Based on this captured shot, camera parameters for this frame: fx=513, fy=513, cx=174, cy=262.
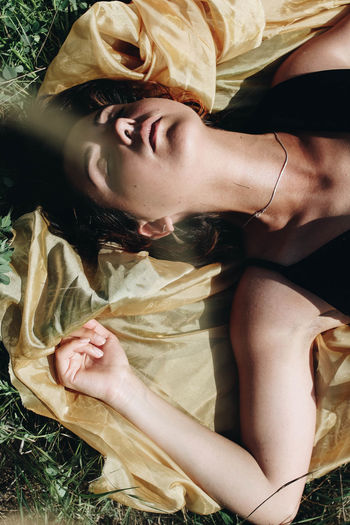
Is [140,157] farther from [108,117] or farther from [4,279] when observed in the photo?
[4,279]

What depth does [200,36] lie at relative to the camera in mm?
2529

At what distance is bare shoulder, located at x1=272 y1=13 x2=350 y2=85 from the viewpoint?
256 cm

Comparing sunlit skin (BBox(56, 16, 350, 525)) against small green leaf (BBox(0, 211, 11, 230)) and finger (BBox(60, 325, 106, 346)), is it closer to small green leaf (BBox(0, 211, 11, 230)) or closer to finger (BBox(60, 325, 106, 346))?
finger (BBox(60, 325, 106, 346))

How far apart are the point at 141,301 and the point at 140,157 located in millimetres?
792

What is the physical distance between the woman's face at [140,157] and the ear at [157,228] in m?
0.05

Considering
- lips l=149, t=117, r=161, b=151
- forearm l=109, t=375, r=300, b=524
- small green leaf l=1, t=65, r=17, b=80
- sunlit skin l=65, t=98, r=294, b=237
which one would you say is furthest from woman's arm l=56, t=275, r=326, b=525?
small green leaf l=1, t=65, r=17, b=80

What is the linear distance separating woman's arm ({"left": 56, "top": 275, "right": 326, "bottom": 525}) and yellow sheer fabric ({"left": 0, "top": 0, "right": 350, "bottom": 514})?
105 millimetres

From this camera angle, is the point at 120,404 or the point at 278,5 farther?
the point at 278,5

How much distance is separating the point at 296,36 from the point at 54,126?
138 cm

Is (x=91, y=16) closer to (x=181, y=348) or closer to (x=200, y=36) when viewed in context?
(x=200, y=36)

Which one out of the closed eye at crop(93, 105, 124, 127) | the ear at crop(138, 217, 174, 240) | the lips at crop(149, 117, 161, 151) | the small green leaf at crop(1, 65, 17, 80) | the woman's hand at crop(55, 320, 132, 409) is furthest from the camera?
the small green leaf at crop(1, 65, 17, 80)

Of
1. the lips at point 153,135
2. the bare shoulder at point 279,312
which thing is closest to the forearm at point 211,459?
the bare shoulder at point 279,312

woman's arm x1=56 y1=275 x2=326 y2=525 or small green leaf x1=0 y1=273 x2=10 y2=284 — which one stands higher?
small green leaf x1=0 y1=273 x2=10 y2=284

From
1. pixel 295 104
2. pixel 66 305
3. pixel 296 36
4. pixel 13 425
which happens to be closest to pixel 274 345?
pixel 66 305
